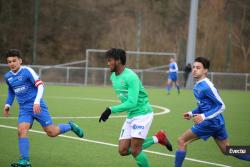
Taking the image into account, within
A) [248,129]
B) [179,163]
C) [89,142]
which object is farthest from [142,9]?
[179,163]

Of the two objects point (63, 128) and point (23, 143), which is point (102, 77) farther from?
point (23, 143)

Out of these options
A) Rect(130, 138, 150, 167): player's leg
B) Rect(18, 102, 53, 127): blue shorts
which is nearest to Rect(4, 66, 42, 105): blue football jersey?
Rect(18, 102, 53, 127): blue shorts

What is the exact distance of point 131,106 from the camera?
7.78m

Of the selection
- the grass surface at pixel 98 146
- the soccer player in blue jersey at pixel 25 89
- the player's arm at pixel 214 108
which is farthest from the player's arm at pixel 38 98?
the player's arm at pixel 214 108

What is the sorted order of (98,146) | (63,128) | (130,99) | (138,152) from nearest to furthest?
(130,99) < (138,152) < (63,128) < (98,146)

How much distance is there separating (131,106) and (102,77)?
98.5 ft

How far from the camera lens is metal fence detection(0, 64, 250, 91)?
36531mm

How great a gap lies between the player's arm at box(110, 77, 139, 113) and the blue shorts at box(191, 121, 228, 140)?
1.34m

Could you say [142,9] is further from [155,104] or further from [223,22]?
[155,104]

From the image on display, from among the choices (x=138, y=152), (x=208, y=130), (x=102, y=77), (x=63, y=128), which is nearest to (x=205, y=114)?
(x=208, y=130)

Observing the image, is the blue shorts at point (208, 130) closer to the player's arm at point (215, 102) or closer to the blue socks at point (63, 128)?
the player's arm at point (215, 102)

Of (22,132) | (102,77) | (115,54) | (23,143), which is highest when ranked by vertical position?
(115,54)

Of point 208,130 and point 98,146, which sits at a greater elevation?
point 208,130

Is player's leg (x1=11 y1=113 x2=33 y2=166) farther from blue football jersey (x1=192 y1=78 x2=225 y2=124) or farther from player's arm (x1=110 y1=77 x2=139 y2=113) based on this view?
blue football jersey (x1=192 y1=78 x2=225 y2=124)
